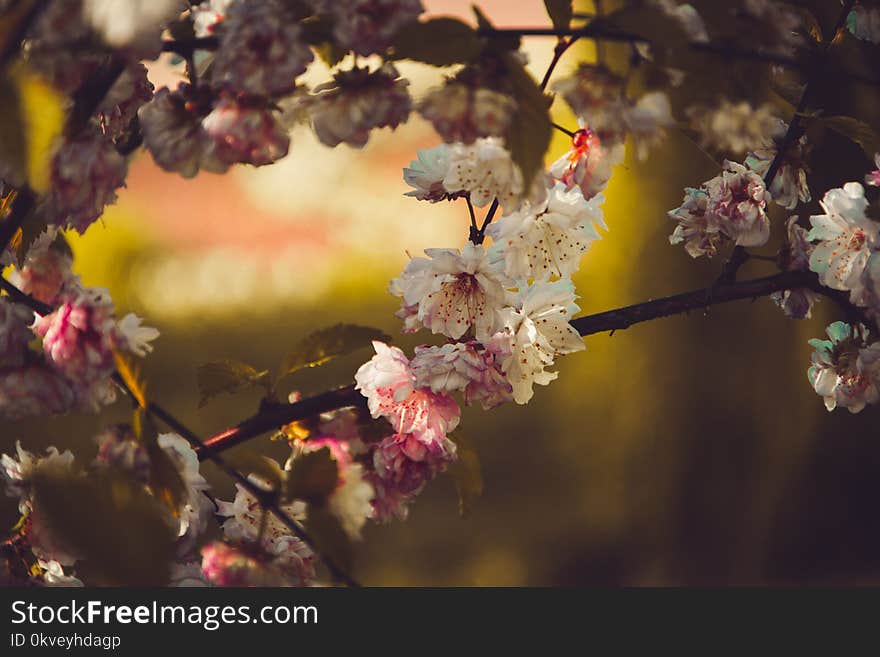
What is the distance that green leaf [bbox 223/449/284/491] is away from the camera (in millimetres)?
524

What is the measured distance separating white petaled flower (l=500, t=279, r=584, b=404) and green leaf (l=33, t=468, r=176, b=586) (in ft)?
0.84

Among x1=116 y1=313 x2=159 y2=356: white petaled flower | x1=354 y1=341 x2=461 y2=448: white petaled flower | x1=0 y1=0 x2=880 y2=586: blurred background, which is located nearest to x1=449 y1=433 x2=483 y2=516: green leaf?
x1=354 y1=341 x2=461 y2=448: white petaled flower

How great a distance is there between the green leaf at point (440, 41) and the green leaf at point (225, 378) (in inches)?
10.3

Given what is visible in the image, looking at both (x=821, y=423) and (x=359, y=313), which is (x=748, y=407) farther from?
(x=359, y=313)

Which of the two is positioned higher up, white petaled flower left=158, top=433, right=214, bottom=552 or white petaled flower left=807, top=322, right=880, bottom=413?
white petaled flower left=807, top=322, right=880, bottom=413

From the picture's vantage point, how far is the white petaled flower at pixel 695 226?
78 cm

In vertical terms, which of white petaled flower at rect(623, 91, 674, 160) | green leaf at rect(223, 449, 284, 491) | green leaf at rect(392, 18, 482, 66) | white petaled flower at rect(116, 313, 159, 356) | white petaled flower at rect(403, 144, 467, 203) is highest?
white petaled flower at rect(403, 144, 467, 203)

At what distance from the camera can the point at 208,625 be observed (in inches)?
22.0

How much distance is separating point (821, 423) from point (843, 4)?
8.12 feet

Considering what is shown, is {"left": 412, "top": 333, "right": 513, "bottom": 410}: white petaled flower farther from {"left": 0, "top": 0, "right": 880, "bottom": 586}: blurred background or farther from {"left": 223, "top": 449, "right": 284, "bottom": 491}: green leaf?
{"left": 0, "top": 0, "right": 880, "bottom": 586}: blurred background

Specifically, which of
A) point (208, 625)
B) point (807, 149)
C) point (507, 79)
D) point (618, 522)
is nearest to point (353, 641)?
point (208, 625)

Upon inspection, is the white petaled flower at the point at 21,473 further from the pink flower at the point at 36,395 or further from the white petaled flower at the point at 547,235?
the white petaled flower at the point at 547,235

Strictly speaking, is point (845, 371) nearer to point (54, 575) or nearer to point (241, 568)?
point (241, 568)

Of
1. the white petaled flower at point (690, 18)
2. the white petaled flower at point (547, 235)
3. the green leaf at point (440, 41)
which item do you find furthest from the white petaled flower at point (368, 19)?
the white petaled flower at point (547, 235)
